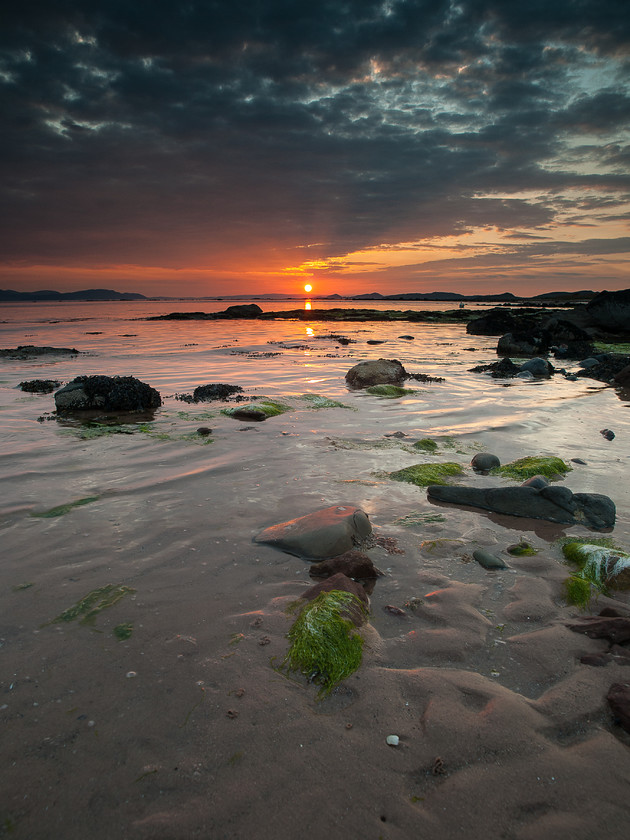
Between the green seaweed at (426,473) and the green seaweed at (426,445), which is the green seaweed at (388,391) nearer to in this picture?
the green seaweed at (426,445)

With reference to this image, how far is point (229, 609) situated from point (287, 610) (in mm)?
400

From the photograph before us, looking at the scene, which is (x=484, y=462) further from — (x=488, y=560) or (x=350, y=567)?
(x=350, y=567)

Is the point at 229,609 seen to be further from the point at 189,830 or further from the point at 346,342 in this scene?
the point at 346,342

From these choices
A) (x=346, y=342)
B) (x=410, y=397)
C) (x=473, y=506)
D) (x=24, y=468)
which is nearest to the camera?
(x=473, y=506)

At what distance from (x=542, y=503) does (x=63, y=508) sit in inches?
193

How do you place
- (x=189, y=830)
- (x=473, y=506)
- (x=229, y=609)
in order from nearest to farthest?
(x=189, y=830)
(x=229, y=609)
(x=473, y=506)

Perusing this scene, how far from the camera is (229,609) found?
312cm

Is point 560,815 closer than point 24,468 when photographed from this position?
Yes

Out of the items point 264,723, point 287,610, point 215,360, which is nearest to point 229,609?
point 287,610

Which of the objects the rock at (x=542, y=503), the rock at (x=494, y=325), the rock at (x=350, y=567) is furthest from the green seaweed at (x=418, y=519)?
the rock at (x=494, y=325)

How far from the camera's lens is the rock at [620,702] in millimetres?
2262

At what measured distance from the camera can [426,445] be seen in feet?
22.5

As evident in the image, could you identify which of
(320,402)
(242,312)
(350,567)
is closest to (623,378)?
(320,402)

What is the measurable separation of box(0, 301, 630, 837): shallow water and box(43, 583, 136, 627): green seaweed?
0.07 m
